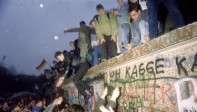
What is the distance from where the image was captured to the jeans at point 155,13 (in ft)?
13.6

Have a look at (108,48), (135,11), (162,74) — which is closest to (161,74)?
(162,74)

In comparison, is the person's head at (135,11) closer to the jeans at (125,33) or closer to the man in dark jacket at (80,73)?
the jeans at (125,33)

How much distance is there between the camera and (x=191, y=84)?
3.38 metres

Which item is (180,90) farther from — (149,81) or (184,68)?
(149,81)

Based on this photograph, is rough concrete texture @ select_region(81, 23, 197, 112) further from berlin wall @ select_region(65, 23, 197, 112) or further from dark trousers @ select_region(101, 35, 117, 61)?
dark trousers @ select_region(101, 35, 117, 61)

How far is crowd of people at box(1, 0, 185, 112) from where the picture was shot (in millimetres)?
4656

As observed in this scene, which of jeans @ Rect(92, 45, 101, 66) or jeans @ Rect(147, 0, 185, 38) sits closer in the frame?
jeans @ Rect(147, 0, 185, 38)

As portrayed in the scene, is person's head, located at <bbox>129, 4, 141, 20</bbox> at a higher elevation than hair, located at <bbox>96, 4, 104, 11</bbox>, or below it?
below

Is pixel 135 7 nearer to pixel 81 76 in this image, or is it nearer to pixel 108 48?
pixel 108 48

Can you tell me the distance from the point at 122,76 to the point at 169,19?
6.46 ft

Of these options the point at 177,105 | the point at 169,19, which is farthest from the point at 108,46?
the point at 177,105

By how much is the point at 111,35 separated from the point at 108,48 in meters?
0.44

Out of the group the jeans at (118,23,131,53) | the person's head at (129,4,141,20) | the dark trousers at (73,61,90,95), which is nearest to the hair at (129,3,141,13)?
the person's head at (129,4,141,20)

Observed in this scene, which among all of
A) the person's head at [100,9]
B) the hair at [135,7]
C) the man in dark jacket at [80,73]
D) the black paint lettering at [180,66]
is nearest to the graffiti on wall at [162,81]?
the black paint lettering at [180,66]
